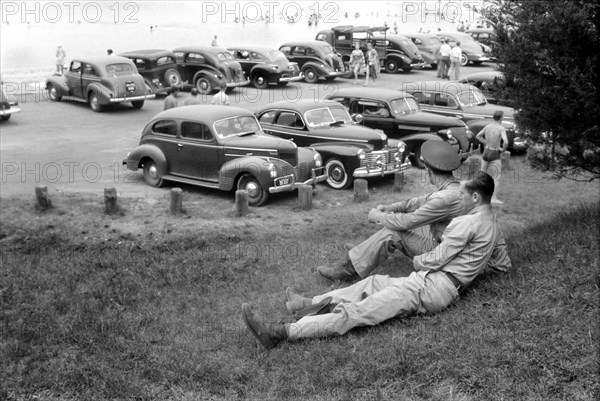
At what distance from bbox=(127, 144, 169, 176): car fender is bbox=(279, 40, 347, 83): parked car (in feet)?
50.1

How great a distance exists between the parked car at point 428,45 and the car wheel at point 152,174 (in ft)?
72.3

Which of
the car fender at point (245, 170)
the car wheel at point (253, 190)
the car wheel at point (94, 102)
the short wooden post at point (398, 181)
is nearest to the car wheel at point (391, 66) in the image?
the car wheel at point (94, 102)

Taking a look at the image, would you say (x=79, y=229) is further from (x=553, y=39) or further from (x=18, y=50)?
(x=18, y=50)

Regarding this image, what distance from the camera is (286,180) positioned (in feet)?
41.1

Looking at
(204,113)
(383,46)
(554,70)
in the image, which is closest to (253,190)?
(204,113)

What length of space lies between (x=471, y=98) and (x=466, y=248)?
1249 cm

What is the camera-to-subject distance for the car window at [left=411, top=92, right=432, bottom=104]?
1766 centimetres

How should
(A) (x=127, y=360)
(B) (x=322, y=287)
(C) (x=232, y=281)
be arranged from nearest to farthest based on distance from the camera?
(A) (x=127, y=360), (B) (x=322, y=287), (C) (x=232, y=281)

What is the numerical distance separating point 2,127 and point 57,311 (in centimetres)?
1441

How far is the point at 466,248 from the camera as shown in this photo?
5938mm

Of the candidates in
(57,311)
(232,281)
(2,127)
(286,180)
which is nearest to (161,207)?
(286,180)

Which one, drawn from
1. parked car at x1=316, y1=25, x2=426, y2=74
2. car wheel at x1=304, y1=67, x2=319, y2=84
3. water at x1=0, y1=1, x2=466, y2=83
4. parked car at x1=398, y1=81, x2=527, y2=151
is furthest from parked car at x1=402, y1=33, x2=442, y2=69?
parked car at x1=398, y1=81, x2=527, y2=151

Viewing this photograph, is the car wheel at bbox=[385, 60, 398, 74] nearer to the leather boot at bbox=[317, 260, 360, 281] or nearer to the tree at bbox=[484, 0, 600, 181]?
the tree at bbox=[484, 0, 600, 181]

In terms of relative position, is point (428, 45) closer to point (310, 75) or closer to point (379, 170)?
point (310, 75)
